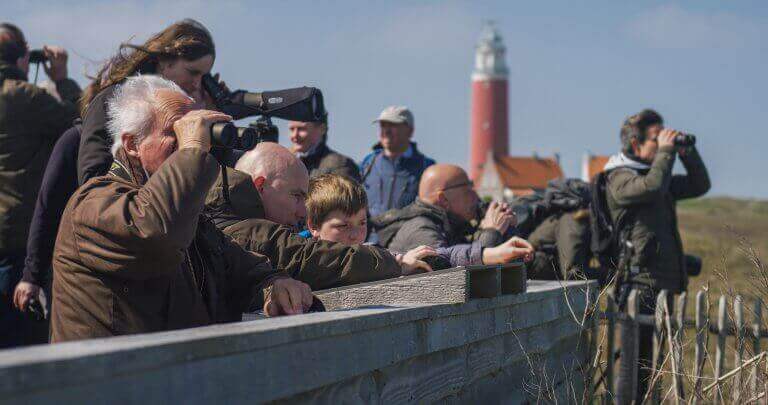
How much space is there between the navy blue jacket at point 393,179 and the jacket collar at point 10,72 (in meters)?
2.59

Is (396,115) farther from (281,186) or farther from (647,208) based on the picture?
(281,186)

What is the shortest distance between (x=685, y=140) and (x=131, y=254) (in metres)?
5.52

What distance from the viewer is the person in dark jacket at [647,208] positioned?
739cm

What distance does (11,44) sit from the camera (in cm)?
608

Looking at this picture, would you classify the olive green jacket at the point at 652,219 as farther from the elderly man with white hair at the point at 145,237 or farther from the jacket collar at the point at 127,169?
the jacket collar at the point at 127,169

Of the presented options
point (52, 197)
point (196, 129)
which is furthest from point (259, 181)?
point (196, 129)

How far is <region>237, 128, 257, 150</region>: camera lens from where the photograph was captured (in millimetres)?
3121

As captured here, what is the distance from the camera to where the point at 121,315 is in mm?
2836

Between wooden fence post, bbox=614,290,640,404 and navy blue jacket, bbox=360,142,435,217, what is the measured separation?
64.4 inches

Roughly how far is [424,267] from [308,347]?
1.64 meters

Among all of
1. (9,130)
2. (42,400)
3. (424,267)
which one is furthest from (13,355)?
(9,130)

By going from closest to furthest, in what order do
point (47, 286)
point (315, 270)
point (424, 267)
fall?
point (315, 270) → point (424, 267) → point (47, 286)

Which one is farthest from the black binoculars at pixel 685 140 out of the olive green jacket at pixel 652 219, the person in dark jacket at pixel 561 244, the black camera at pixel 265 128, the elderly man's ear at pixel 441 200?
the black camera at pixel 265 128

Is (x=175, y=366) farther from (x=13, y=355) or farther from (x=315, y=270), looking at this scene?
(x=315, y=270)
